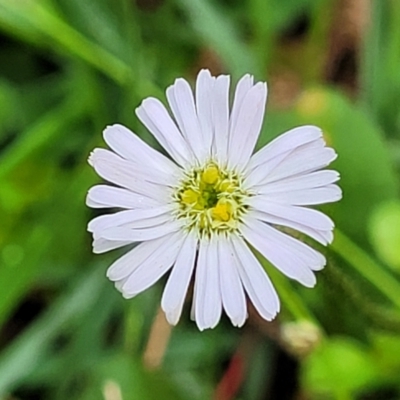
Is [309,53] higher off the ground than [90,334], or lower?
higher

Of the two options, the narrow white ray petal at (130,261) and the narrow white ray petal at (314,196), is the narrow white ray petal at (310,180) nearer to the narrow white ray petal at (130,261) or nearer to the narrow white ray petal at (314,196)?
the narrow white ray petal at (314,196)

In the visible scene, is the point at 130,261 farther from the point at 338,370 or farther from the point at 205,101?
the point at 338,370

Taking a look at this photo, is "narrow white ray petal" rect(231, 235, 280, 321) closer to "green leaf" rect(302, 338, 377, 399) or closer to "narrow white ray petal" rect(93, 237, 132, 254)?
"narrow white ray petal" rect(93, 237, 132, 254)

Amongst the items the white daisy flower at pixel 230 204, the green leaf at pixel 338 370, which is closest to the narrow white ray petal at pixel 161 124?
the white daisy flower at pixel 230 204

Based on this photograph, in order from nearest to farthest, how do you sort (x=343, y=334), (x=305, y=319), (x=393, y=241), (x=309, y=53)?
(x=305, y=319), (x=393, y=241), (x=343, y=334), (x=309, y=53)

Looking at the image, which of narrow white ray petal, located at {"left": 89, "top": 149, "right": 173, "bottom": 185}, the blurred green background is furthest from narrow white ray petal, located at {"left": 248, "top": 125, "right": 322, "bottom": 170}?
the blurred green background

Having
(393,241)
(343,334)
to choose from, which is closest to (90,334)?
(343,334)

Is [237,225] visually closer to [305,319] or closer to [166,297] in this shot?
[166,297]
